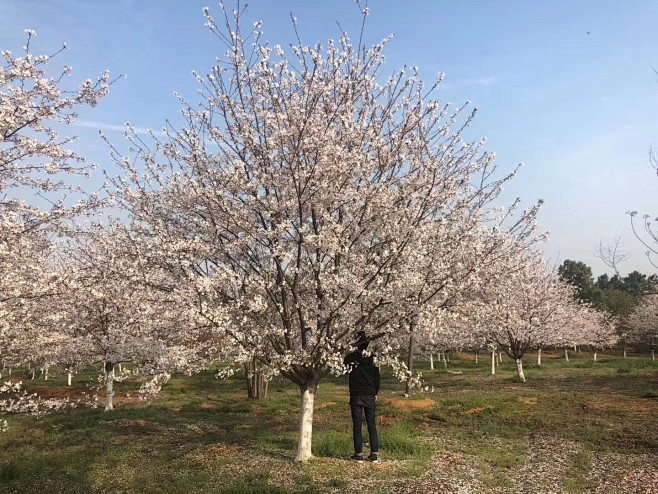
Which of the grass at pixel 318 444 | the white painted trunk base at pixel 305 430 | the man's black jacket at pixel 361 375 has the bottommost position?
the grass at pixel 318 444

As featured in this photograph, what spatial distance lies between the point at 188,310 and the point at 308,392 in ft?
11.5

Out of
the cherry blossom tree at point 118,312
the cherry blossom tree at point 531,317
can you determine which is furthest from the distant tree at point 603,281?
the cherry blossom tree at point 118,312

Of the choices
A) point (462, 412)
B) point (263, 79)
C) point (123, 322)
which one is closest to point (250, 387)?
point (123, 322)

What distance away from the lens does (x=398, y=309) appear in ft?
33.9

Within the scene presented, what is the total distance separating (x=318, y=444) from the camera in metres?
12.1

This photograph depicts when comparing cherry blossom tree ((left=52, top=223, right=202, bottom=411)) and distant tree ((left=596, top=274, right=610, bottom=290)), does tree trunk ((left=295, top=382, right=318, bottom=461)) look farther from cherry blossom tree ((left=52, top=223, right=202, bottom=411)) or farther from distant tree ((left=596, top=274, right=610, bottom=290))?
→ distant tree ((left=596, top=274, right=610, bottom=290))

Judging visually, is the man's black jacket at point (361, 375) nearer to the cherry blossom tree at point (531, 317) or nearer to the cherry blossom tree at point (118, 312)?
the cherry blossom tree at point (118, 312)

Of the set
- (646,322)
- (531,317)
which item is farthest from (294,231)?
(646,322)

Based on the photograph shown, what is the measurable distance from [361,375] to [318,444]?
2589mm

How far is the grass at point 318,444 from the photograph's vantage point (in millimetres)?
9773

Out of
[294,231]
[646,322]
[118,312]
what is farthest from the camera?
[646,322]

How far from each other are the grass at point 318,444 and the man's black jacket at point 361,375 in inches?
63.1

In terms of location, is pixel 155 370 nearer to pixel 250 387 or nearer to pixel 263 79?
pixel 263 79

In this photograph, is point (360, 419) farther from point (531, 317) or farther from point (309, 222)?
point (531, 317)
